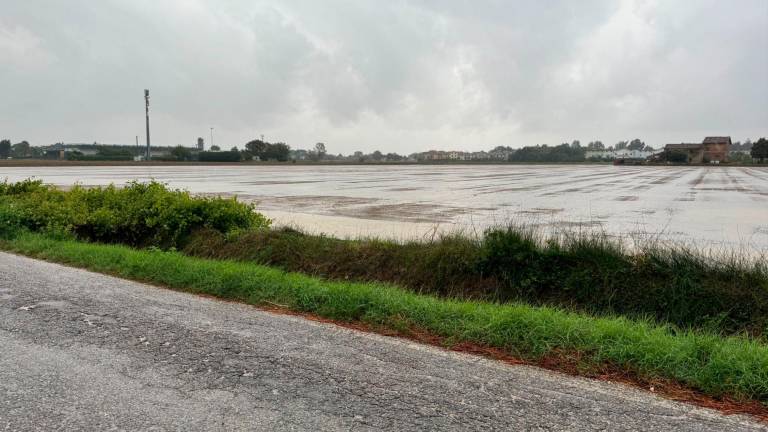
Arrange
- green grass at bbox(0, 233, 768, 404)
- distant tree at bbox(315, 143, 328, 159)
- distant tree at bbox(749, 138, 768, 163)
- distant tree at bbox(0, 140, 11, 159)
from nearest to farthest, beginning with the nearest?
green grass at bbox(0, 233, 768, 404), distant tree at bbox(749, 138, 768, 163), distant tree at bbox(0, 140, 11, 159), distant tree at bbox(315, 143, 328, 159)

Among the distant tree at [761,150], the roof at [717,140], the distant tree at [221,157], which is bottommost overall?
the distant tree at [221,157]

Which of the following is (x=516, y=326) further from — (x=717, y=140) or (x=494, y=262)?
(x=717, y=140)

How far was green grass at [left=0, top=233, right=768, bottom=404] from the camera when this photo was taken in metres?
4.19

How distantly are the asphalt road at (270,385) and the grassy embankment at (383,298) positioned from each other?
447 mm

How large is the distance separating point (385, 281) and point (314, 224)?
21.7ft

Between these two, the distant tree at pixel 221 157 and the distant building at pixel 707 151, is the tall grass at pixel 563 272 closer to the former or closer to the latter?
the distant tree at pixel 221 157

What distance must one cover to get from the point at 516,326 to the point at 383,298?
5.24 feet

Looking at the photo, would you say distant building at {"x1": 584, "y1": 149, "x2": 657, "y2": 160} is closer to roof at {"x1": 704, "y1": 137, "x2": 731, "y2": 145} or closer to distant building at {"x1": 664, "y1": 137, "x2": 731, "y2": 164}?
roof at {"x1": 704, "y1": 137, "x2": 731, "y2": 145}

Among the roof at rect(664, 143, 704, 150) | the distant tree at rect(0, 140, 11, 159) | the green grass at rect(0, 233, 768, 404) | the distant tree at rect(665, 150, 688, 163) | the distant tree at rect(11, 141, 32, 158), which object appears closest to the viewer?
the green grass at rect(0, 233, 768, 404)

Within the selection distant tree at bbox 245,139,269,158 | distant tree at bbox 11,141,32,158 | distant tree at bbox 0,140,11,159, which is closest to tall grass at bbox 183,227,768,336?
distant tree at bbox 245,139,269,158

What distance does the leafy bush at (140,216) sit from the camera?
33.5 feet

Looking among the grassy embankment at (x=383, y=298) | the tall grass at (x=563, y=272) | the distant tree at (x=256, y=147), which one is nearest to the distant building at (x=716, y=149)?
the distant tree at (x=256, y=147)

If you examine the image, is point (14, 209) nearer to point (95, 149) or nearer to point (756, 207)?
point (756, 207)

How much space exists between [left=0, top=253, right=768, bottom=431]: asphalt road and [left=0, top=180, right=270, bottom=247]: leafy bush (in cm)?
470
